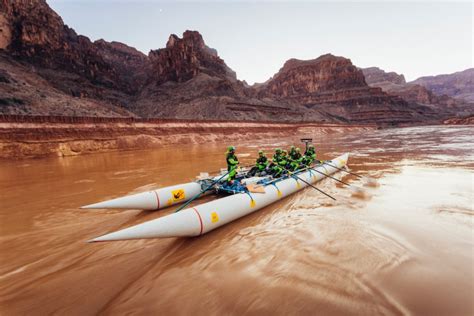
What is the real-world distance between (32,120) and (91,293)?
2793 cm

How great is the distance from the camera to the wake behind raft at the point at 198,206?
14.1ft

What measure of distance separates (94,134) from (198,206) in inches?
1059

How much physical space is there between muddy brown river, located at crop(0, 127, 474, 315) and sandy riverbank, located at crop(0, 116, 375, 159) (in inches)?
724

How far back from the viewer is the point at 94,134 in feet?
87.6

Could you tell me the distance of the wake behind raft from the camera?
4.29m

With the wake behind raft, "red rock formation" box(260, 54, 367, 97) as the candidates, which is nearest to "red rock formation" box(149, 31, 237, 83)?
"red rock formation" box(260, 54, 367, 97)

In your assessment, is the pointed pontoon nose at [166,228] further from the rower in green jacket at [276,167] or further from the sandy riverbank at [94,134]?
the sandy riverbank at [94,134]

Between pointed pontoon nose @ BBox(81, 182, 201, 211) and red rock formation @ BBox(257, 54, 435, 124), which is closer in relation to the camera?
pointed pontoon nose @ BBox(81, 182, 201, 211)

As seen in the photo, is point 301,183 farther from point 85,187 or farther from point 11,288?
point 85,187

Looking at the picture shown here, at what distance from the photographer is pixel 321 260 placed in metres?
4.49

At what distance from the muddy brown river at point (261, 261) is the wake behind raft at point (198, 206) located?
344 millimetres

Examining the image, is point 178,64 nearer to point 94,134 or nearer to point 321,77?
point 94,134

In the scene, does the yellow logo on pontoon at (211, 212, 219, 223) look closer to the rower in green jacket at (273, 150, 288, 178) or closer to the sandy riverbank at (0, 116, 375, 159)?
the rower in green jacket at (273, 150, 288, 178)

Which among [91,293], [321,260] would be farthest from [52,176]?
[321,260]
